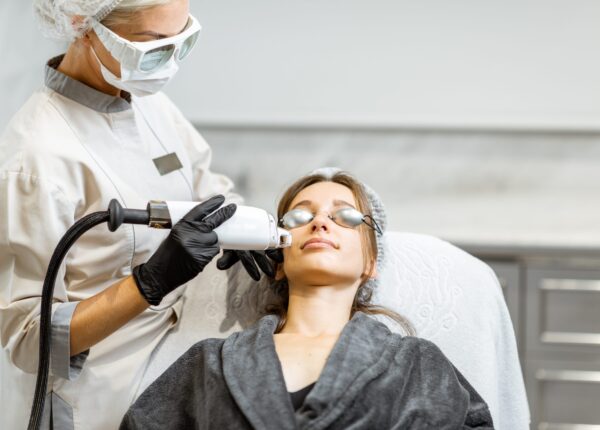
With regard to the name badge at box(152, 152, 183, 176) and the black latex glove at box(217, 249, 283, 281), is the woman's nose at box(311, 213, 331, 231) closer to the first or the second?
the black latex glove at box(217, 249, 283, 281)

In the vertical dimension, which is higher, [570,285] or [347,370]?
[347,370]

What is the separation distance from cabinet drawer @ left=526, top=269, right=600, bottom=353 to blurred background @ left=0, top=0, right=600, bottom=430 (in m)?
0.22

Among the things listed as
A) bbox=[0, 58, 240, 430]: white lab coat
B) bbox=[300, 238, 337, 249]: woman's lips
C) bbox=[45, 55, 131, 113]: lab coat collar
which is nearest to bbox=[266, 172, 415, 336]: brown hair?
bbox=[300, 238, 337, 249]: woman's lips

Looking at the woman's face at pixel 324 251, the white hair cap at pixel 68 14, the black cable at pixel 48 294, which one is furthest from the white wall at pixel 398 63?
the black cable at pixel 48 294

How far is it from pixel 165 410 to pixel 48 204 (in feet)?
1.58

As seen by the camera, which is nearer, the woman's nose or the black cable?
the black cable

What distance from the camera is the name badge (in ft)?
6.30

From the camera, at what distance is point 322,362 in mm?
1709

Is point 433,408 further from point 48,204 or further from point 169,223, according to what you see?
point 48,204

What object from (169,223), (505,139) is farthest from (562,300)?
(169,223)

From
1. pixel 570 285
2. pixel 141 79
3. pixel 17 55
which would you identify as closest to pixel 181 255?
pixel 141 79

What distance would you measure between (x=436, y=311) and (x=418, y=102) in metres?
1.40

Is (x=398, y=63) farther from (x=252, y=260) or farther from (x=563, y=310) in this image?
(x=252, y=260)

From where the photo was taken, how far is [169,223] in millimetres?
1588
